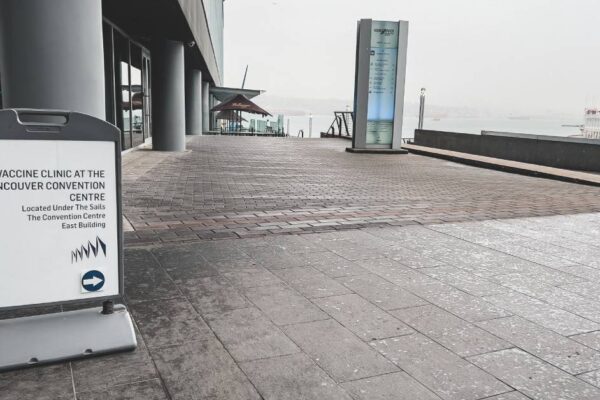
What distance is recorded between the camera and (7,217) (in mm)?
2719

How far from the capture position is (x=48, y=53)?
421cm

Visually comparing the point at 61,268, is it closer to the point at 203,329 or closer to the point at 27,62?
the point at 203,329

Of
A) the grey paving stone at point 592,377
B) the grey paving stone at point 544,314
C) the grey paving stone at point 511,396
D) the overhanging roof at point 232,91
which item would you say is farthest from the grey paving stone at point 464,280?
the overhanging roof at point 232,91

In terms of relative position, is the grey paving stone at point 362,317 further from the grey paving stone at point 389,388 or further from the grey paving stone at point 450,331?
the grey paving stone at point 389,388

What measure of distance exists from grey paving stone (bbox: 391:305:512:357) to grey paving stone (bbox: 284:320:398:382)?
469 millimetres

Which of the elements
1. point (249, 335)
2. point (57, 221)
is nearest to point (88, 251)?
point (57, 221)

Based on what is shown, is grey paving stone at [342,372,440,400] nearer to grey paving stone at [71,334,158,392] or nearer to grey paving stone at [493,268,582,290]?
grey paving stone at [71,334,158,392]

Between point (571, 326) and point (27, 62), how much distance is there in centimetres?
442

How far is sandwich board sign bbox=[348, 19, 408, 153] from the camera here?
17.8 metres

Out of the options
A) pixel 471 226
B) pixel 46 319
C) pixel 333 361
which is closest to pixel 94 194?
pixel 46 319

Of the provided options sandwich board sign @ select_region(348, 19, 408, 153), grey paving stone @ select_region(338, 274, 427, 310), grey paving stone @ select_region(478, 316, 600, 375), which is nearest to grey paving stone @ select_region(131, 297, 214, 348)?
grey paving stone @ select_region(338, 274, 427, 310)

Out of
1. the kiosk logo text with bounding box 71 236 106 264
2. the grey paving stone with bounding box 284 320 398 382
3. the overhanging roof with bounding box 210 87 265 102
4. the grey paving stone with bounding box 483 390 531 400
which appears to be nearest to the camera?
the grey paving stone with bounding box 483 390 531 400

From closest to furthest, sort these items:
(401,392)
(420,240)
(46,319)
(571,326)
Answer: (401,392)
(46,319)
(571,326)
(420,240)

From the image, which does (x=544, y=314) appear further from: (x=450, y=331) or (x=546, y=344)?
(x=450, y=331)
